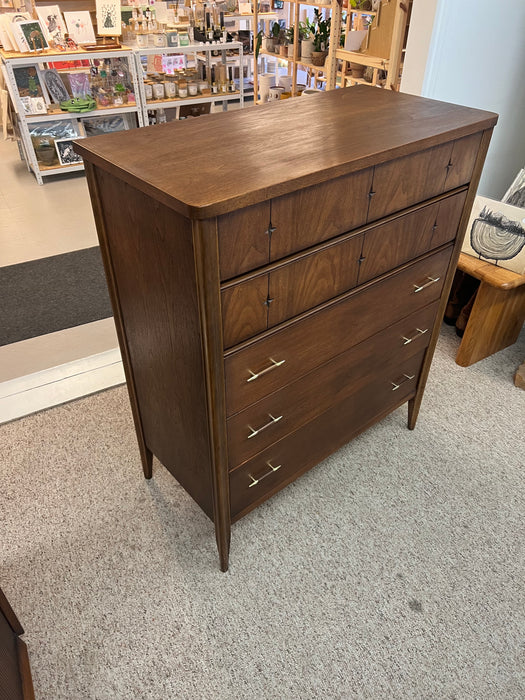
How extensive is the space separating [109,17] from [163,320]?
4607 mm

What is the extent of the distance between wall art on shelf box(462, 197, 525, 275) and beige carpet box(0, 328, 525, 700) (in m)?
0.74

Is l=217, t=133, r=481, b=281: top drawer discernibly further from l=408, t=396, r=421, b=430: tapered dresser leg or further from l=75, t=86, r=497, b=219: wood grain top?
l=408, t=396, r=421, b=430: tapered dresser leg

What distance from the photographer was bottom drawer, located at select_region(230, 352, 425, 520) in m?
1.54

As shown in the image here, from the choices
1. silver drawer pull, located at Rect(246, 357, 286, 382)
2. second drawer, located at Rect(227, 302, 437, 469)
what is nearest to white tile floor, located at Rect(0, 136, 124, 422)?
second drawer, located at Rect(227, 302, 437, 469)

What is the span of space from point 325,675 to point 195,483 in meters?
0.63

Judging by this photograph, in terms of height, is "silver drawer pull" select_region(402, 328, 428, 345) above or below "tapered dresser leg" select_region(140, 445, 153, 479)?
above

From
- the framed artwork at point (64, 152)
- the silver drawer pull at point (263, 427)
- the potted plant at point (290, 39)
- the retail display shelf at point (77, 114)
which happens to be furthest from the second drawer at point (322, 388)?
the retail display shelf at point (77, 114)

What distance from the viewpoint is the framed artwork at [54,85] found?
4387 millimetres

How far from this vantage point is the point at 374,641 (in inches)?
59.2

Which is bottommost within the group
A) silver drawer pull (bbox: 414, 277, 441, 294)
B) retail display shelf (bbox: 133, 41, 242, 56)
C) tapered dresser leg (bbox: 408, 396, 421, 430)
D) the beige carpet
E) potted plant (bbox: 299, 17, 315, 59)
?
the beige carpet

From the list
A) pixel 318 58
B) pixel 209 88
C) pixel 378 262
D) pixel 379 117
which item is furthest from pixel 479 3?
pixel 209 88

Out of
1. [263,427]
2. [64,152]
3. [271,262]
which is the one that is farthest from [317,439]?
[64,152]

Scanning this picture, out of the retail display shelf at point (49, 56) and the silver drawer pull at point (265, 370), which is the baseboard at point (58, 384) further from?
the retail display shelf at point (49, 56)

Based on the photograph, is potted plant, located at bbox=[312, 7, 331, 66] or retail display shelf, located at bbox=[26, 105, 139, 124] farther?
retail display shelf, located at bbox=[26, 105, 139, 124]
